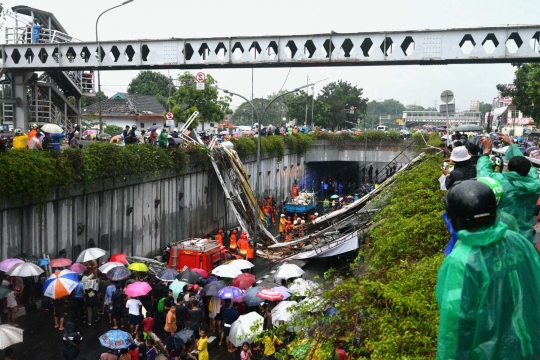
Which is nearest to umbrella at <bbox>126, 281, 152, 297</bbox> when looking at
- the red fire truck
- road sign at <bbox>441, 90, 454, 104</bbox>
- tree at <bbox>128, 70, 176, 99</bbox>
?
the red fire truck

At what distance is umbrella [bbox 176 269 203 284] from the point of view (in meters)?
16.1

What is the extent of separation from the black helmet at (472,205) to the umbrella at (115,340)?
9.80 m

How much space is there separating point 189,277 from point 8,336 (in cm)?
602

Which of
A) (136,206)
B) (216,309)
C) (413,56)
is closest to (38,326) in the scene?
(216,309)

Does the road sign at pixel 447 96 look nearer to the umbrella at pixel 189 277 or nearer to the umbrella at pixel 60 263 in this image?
the umbrella at pixel 189 277

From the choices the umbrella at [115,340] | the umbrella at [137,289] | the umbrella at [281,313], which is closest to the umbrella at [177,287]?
the umbrella at [137,289]

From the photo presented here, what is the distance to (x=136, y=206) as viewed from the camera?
2302 centimetres

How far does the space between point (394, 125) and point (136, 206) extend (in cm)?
15452

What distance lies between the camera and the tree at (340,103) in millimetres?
76438

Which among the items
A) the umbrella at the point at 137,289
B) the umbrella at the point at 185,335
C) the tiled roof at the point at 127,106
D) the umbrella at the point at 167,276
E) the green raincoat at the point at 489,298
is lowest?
the umbrella at the point at 185,335

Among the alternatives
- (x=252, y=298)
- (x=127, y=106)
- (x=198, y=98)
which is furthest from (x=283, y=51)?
(x=127, y=106)

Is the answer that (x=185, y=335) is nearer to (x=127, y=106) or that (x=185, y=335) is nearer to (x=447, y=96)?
(x=447, y=96)

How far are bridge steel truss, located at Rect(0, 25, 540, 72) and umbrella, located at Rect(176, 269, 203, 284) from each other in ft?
36.0

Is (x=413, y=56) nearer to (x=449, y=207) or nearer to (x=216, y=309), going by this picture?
(x=216, y=309)
